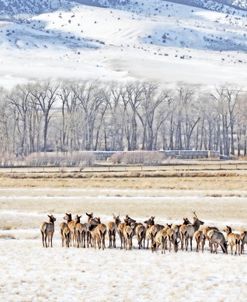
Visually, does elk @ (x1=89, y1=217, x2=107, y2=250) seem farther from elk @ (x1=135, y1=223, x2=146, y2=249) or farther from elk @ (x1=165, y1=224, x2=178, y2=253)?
elk @ (x1=165, y1=224, x2=178, y2=253)

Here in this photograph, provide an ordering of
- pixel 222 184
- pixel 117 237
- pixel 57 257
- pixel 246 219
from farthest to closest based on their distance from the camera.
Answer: pixel 222 184 < pixel 246 219 < pixel 117 237 < pixel 57 257

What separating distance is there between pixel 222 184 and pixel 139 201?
11.3m

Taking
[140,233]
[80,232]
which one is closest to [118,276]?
[140,233]

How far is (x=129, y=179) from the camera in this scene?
62438mm

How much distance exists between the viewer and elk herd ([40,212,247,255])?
93.7 ft

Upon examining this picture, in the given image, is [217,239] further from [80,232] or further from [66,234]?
[66,234]

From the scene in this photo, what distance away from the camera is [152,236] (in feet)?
97.1

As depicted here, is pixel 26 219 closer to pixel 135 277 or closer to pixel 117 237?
pixel 117 237

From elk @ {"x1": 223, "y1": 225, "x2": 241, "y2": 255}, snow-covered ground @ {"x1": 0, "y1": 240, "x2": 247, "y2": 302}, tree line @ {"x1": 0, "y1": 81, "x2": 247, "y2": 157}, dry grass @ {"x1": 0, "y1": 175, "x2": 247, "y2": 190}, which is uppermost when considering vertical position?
tree line @ {"x1": 0, "y1": 81, "x2": 247, "y2": 157}

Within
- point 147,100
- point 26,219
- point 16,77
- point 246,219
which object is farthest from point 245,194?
point 16,77

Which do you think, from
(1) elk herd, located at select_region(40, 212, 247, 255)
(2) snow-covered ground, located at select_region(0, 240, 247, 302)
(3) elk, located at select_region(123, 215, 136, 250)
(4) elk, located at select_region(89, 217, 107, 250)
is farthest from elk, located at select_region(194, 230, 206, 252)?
(4) elk, located at select_region(89, 217, 107, 250)

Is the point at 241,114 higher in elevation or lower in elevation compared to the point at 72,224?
higher

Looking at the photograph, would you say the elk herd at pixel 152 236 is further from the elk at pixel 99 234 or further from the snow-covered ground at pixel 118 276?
the snow-covered ground at pixel 118 276

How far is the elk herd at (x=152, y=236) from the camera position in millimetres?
28547
